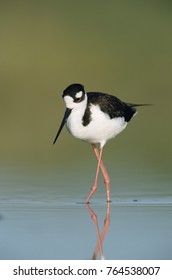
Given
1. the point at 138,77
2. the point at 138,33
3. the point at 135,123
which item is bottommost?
the point at 135,123

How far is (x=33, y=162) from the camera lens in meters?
11.2

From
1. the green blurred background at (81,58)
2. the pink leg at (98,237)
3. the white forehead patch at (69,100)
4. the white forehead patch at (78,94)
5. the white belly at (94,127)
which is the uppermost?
the green blurred background at (81,58)

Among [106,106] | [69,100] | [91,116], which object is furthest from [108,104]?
[69,100]

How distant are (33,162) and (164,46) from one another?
8.30m

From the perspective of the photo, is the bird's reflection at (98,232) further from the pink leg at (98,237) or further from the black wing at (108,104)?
the black wing at (108,104)

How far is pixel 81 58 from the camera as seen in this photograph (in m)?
18.0

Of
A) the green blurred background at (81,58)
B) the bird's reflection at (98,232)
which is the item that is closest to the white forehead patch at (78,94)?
the bird's reflection at (98,232)

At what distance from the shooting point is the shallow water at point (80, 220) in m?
6.50

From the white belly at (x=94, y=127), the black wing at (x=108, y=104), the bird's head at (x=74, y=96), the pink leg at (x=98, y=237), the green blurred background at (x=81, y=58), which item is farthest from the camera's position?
the green blurred background at (x=81, y=58)

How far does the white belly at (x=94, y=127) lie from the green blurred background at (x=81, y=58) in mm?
4252

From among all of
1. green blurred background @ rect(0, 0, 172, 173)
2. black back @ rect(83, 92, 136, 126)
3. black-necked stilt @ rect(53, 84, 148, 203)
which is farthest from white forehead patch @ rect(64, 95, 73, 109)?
green blurred background @ rect(0, 0, 172, 173)

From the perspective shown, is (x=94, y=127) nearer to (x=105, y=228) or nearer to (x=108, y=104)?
(x=108, y=104)
